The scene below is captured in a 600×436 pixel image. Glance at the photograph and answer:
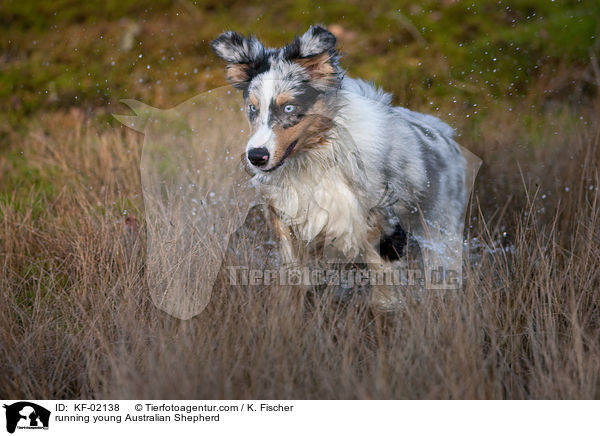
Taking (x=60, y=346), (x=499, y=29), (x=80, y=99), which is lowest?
(x=60, y=346)

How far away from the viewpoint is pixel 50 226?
11.9ft

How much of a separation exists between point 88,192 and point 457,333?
298cm

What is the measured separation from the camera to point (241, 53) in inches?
107

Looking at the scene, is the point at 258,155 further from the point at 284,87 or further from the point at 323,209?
the point at 323,209

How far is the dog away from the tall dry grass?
32 centimetres

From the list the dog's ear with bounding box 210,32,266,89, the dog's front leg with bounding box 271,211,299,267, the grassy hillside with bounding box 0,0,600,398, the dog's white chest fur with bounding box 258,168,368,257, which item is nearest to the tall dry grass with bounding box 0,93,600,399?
the grassy hillside with bounding box 0,0,600,398

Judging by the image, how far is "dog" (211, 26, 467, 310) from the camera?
2.62 metres

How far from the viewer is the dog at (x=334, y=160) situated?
2623 millimetres
